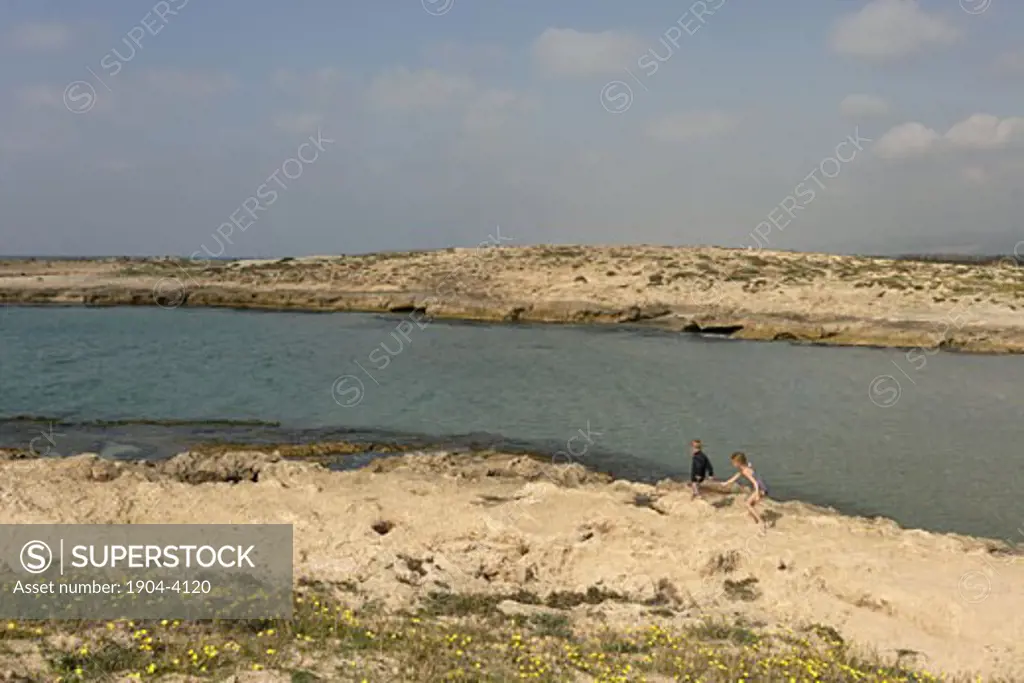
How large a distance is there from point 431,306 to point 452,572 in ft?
175

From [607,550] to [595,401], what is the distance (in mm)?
18076

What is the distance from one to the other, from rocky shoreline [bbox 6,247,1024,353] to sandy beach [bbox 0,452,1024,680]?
3824 centimetres

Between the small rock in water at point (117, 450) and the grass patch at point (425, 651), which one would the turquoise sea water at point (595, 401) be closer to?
the small rock in water at point (117, 450)

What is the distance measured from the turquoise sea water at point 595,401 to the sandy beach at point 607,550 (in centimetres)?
520

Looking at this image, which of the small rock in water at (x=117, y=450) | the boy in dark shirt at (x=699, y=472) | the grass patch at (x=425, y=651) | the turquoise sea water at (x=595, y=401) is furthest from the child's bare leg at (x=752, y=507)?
the small rock in water at (x=117, y=450)

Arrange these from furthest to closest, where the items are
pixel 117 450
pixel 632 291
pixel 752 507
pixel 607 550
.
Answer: pixel 632 291 → pixel 117 450 → pixel 752 507 → pixel 607 550

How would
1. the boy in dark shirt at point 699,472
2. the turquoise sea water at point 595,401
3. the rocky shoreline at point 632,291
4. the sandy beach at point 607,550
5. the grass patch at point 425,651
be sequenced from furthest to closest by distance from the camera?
the rocky shoreline at point 632,291 → the turquoise sea water at point 595,401 → the boy in dark shirt at point 699,472 → the sandy beach at point 607,550 → the grass patch at point 425,651

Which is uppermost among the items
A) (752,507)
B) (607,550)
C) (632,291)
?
(632,291)

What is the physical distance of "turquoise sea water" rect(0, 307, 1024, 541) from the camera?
2273 cm

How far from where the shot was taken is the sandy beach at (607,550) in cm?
1203

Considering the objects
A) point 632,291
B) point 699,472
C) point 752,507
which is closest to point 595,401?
point 699,472

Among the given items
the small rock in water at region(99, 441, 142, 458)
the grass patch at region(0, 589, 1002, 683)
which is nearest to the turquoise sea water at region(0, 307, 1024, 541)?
the small rock in water at region(99, 441, 142, 458)

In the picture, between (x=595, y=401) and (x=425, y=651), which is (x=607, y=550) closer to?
(x=425, y=651)

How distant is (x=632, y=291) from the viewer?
2596 inches
